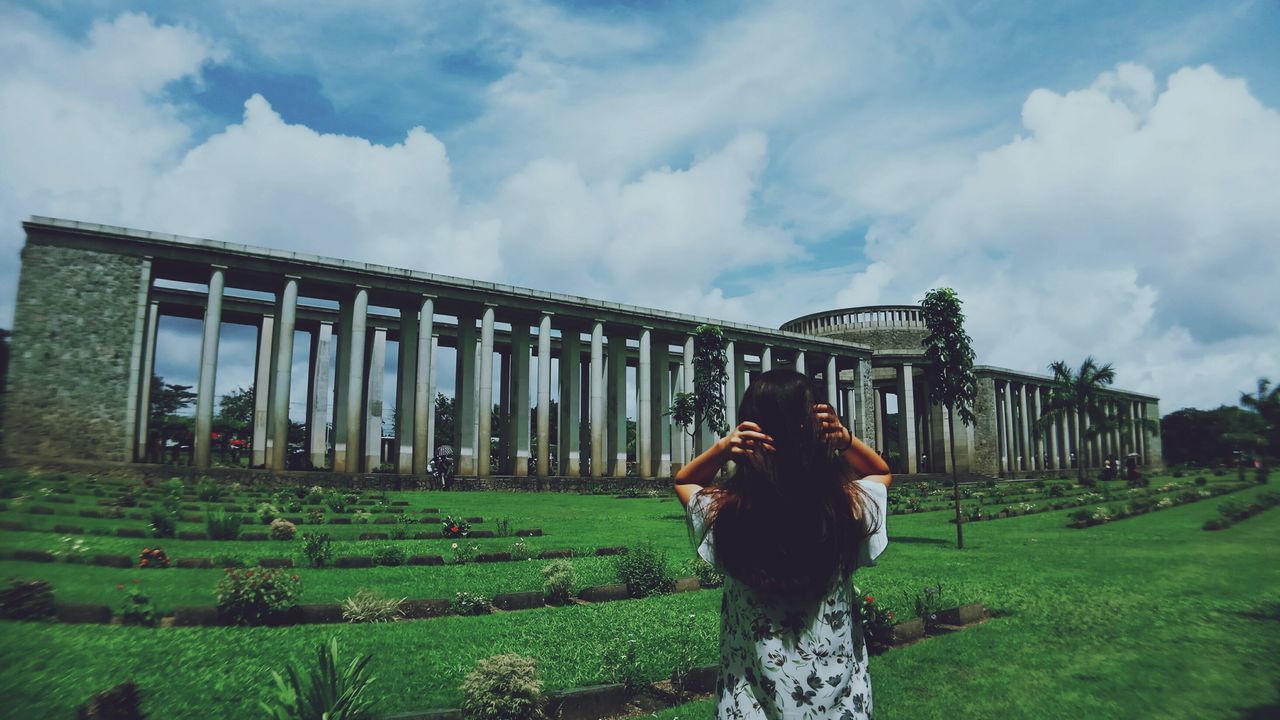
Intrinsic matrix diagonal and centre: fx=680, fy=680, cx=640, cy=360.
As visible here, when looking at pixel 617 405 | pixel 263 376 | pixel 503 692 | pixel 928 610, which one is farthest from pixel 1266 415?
pixel 263 376

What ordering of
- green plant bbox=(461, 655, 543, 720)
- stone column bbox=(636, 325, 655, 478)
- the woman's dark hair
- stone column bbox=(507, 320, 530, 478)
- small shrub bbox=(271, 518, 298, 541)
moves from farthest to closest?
1. stone column bbox=(636, 325, 655, 478)
2. stone column bbox=(507, 320, 530, 478)
3. small shrub bbox=(271, 518, 298, 541)
4. green plant bbox=(461, 655, 543, 720)
5. the woman's dark hair

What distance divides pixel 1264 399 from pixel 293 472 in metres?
30.3

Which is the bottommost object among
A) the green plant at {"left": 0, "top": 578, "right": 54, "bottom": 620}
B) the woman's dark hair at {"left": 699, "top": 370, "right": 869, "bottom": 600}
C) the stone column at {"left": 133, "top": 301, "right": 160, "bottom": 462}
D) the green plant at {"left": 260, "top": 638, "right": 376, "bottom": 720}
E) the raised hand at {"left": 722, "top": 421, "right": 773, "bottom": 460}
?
the green plant at {"left": 260, "top": 638, "right": 376, "bottom": 720}

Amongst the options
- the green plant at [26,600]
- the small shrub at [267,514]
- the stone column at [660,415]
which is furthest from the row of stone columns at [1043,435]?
the green plant at [26,600]

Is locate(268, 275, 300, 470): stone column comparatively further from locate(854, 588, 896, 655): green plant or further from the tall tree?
locate(854, 588, 896, 655): green plant

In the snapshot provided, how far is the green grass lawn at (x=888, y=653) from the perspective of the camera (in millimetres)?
5680

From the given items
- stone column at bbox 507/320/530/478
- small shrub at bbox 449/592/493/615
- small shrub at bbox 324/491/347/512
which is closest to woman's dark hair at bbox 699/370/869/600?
small shrub at bbox 449/592/493/615

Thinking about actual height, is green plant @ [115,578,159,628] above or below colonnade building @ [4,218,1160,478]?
below

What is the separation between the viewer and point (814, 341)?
50281mm

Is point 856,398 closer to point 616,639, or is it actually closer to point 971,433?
point 971,433

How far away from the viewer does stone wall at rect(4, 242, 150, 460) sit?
91.8 ft

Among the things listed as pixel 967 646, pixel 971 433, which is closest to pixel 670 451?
pixel 971 433

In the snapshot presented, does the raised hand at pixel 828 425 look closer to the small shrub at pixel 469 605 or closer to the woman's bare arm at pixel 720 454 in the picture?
the woman's bare arm at pixel 720 454

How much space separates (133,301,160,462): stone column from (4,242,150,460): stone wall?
1.30 m
